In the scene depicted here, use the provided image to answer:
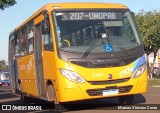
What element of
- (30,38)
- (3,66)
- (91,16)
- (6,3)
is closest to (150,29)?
(6,3)

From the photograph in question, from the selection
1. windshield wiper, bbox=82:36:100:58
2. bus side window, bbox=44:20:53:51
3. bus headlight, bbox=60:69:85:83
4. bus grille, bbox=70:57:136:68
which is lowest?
bus headlight, bbox=60:69:85:83

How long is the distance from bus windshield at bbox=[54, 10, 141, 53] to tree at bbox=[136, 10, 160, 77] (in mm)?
40008

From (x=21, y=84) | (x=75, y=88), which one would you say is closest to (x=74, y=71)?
(x=75, y=88)

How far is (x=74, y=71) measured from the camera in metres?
11.9

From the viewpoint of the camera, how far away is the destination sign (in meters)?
12.6

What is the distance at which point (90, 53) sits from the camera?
1207 centimetres

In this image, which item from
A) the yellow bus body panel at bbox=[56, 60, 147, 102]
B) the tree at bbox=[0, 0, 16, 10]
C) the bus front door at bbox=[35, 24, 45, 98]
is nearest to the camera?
the yellow bus body panel at bbox=[56, 60, 147, 102]

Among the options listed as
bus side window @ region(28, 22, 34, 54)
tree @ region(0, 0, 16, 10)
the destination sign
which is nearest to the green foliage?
tree @ region(0, 0, 16, 10)

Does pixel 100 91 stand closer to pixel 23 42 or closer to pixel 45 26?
pixel 45 26

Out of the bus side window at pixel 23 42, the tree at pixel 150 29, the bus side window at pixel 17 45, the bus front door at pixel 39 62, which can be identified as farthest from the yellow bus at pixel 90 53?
the tree at pixel 150 29

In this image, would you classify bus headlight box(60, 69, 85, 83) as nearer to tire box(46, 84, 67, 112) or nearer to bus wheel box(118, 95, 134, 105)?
tire box(46, 84, 67, 112)

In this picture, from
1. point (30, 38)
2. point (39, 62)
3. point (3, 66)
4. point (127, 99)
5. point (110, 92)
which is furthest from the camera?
point (3, 66)

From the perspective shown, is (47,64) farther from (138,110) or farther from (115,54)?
(138,110)

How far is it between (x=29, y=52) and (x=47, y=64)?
107 inches
